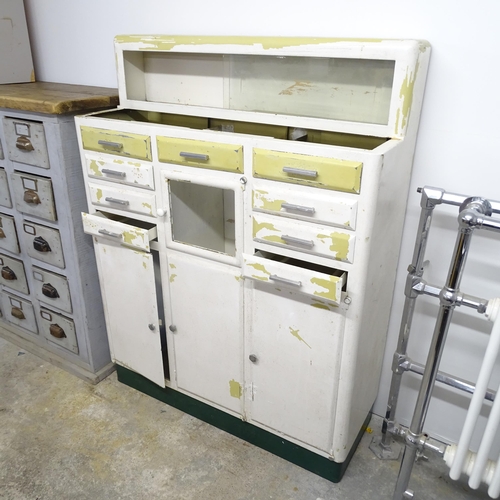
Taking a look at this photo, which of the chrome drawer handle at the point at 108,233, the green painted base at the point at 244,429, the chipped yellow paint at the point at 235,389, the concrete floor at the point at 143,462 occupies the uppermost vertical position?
the chrome drawer handle at the point at 108,233

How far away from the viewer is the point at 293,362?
4.54 feet

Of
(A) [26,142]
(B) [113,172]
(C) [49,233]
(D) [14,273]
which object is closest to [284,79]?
(B) [113,172]

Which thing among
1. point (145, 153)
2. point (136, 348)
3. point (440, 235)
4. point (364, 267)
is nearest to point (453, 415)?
point (440, 235)

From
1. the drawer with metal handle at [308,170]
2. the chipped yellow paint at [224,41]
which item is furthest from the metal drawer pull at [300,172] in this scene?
the chipped yellow paint at [224,41]

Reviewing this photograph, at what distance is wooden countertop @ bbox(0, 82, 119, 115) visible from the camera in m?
1.50

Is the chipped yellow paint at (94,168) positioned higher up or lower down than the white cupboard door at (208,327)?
higher up

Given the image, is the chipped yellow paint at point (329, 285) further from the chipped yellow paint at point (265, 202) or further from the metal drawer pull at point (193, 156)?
the metal drawer pull at point (193, 156)

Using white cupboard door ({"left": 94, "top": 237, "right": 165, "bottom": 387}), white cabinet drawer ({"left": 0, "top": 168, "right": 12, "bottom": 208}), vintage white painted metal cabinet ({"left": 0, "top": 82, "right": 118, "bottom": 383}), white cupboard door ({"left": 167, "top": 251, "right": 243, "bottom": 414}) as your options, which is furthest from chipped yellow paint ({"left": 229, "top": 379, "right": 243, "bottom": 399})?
white cabinet drawer ({"left": 0, "top": 168, "right": 12, "bottom": 208})

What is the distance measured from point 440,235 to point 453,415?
65 cm

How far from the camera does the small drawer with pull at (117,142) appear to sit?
139 centimetres

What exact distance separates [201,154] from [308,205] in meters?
0.35

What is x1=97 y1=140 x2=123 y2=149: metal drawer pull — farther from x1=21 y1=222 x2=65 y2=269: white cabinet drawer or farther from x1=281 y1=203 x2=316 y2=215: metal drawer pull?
x1=281 y1=203 x2=316 y2=215: metal drawer pull

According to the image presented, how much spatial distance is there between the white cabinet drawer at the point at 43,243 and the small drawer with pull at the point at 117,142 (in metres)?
0.44

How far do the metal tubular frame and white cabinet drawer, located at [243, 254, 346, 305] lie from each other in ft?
0.84
